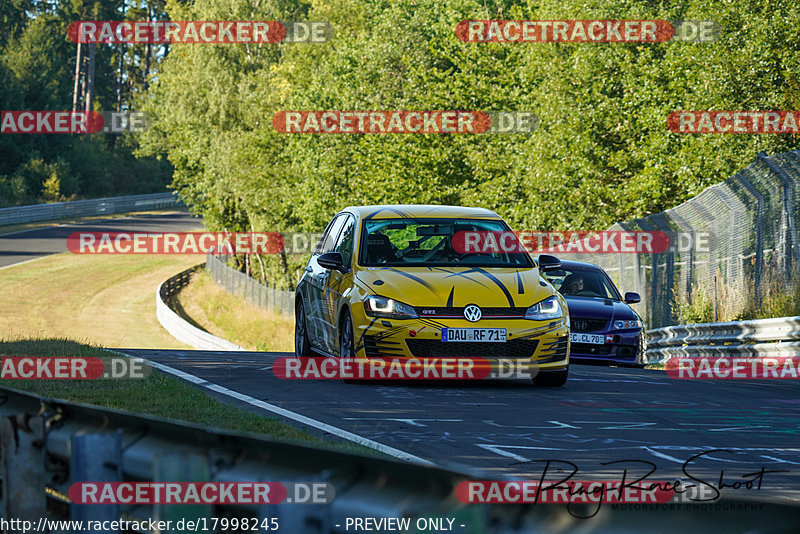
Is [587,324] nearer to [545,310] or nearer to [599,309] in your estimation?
[599,309]

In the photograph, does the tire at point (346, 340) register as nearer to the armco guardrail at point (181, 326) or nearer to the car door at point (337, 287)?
the car door at point (337, 287)

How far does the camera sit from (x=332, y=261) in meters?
11.7

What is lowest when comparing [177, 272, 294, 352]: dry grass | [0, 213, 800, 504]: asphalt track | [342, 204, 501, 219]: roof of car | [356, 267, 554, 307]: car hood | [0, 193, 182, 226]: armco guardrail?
[177, 272, 294, 352]: dry grass

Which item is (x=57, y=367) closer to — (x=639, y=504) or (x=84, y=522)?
(x=84, y=522)

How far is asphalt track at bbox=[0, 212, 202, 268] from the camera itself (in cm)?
6090

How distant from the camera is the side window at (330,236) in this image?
13.1 metres

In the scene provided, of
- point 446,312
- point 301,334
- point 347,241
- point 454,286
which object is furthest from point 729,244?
point 446,312

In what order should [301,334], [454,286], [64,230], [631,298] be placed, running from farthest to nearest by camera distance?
1. [64,230]
2. [631,298]
3. [301,334]
4. [454,286]

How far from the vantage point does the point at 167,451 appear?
11.2 ft

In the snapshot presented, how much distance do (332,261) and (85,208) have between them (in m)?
73.0

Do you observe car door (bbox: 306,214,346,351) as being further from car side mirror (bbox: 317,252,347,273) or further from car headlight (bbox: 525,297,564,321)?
car headlight (bbox: 525,297,564,321)

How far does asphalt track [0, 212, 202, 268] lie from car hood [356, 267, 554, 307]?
4975 centimetres

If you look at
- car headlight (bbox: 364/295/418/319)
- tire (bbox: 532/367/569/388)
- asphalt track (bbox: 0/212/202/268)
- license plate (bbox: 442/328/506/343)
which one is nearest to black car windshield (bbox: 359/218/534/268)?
car headlight (bbox: 364/295/418/319)

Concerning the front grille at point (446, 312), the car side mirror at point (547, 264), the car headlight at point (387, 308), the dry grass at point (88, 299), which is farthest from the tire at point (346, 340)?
the dry grass at point (88, 299)
